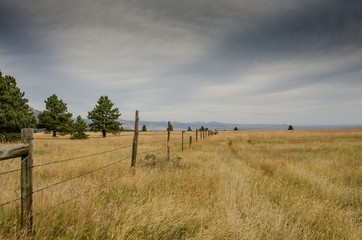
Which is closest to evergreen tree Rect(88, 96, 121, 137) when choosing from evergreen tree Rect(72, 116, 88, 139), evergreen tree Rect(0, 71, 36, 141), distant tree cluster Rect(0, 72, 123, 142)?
distant tree cluster Rect(0, 72, 123, 142)

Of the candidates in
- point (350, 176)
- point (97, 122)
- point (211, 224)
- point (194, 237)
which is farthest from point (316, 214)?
point (97, 122)

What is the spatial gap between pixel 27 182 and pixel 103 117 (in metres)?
35.5

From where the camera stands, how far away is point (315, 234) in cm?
303

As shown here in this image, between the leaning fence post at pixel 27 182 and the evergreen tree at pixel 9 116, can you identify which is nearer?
the leaning fence post at pixel 27 182

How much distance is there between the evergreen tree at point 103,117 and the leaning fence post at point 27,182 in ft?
114

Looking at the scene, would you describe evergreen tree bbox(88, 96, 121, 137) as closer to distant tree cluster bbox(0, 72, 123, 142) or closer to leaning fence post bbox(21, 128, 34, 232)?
distant tree cluster bbox(0, 72, 123, 142)

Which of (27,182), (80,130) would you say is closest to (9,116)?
(80,130)

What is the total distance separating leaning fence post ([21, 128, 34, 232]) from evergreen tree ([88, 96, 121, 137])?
114 feet

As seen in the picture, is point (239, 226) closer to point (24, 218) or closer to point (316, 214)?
point (316, 214)

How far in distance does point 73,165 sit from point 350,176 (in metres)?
9.74

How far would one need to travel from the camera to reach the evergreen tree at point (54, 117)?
32.1m

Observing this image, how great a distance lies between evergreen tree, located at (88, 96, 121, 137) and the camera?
34906mm

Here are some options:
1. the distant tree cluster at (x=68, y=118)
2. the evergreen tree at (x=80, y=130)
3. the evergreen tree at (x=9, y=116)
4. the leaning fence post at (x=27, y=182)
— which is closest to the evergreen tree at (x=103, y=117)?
the distant tree cluster at (x=68, y=118)

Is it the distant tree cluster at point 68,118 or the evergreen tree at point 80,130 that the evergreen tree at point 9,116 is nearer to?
the distant tree cluster at point 68,118
